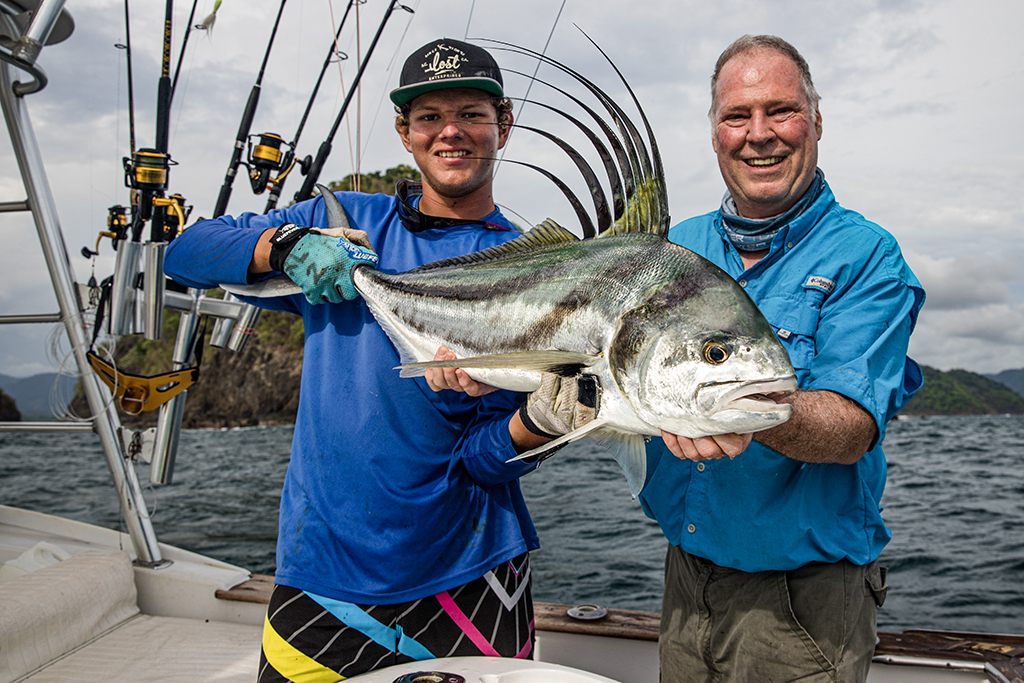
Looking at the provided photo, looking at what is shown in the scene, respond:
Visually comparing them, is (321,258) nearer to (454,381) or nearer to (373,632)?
(454,381)

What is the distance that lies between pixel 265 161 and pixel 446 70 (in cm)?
330

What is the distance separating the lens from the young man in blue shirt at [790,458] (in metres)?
2.08

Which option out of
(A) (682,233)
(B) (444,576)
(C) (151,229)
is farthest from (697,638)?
(C) (151,229)

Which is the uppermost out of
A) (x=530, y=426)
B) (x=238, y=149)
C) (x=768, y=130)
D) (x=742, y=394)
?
(x=238, y=149)

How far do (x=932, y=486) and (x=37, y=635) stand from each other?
29480 mm

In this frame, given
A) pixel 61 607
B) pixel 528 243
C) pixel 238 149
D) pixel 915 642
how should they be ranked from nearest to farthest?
pixel 528 243 < pixel 915 642 < pixel 61 607 < pixel 238 149

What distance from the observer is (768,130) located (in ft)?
7.47

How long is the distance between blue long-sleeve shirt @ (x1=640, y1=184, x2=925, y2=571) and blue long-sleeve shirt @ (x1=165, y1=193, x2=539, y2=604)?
0.75m

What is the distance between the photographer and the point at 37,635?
3.24 metres

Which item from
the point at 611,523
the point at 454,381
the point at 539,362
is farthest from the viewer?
the point at 611,523

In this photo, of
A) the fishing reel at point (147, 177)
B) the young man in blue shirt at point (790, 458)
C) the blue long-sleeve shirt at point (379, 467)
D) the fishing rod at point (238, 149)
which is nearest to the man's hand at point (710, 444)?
the young man in blue shirt at point (790, 458)

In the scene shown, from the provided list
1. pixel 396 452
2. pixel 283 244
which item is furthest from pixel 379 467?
pixel 283 244

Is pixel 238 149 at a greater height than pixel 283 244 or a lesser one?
greater

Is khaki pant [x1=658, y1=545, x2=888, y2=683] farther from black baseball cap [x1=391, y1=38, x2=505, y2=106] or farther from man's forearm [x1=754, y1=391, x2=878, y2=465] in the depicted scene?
black baseball cap [x1=391, y1=38, x2=505, y2=106]
